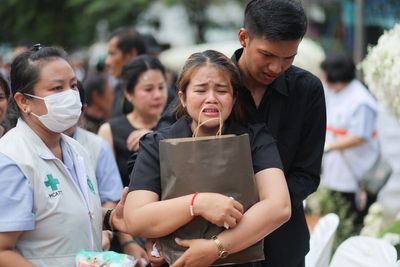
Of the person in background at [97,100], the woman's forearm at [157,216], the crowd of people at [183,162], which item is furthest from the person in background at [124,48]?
the woman's forearm at [157,216]

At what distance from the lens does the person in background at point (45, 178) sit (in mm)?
2662

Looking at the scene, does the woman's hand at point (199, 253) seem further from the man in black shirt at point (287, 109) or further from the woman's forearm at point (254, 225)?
the man in black shirt at point (287, 109)

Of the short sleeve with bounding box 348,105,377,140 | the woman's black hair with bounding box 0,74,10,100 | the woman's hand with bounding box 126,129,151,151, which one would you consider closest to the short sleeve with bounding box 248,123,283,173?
the woman's black hair with bounding box 0,74,10,100

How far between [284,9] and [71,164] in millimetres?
996

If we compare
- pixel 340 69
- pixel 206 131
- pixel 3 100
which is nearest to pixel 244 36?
pixel 206 131

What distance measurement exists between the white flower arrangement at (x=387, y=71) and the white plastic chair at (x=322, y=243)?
677mm

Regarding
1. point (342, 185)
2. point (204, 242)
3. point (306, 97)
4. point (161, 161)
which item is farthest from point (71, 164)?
point (342, 185)

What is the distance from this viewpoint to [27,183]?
2680 mm

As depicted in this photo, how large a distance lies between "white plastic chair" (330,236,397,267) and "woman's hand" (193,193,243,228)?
141 centimetres

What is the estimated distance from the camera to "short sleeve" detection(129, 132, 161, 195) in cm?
261

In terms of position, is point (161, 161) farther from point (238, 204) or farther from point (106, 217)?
point (106, 217)

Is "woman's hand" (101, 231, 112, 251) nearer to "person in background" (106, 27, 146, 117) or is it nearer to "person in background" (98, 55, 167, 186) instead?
"person in background" (98, 55, 167, 186)

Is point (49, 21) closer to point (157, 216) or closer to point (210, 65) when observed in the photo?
point (210, 65)

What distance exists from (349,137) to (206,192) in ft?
14.2
